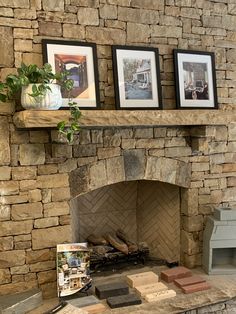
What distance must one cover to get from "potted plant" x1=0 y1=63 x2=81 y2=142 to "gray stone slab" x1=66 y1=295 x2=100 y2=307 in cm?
103

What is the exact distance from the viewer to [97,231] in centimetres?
321

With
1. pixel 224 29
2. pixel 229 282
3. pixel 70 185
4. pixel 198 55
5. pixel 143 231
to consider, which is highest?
pixel 224 29

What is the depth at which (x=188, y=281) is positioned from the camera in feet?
8.33

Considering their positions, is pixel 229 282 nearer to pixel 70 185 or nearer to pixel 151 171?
pixel 151 171

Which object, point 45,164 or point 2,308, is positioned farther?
point 45,164

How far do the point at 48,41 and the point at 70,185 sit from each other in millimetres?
954

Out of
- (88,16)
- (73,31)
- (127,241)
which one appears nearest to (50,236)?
(127,241)

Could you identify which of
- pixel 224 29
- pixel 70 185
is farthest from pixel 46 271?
pixel 224 29

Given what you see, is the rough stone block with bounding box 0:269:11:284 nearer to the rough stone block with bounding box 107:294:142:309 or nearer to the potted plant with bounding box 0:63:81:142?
the rough stone block with bounding box 107:294:142:309

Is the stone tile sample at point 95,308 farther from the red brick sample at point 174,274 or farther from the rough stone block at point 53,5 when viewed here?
the rough stone block at point 53,5

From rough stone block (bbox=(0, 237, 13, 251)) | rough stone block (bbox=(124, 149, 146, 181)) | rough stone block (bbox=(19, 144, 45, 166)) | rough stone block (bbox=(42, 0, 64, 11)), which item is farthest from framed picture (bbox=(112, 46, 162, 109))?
rough stone block (bbox=(0, 237, 13, 251))

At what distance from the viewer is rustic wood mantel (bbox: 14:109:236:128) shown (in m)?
2.05

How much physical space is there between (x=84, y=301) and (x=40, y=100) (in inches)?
50.7

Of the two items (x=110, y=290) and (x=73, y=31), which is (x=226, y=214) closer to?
(x=110, y=290)
